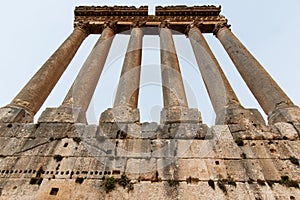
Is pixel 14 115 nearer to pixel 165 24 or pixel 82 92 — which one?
pixel 82 92

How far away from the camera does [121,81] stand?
1158 cm

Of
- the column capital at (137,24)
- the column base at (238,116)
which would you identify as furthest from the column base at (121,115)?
the column capital at (137,24)

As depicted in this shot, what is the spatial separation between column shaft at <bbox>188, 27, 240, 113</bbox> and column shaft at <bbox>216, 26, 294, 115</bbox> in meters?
0.96

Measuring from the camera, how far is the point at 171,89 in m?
10.9

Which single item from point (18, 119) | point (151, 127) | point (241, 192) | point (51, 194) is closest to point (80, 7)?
point (18, 119)

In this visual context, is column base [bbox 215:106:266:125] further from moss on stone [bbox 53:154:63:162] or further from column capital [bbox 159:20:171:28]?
column capital [bbox 159:20:171:28]

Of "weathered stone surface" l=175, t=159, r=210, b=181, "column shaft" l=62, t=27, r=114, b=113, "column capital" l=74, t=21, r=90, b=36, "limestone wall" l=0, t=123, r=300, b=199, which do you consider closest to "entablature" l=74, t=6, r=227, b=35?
"column capital" l=74, t=21, r=90, b=36

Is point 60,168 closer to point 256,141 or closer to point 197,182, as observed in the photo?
point 197,182

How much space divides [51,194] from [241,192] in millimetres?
4525

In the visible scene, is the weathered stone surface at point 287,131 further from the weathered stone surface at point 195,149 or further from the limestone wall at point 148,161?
the weathered stone surface at point 195,149

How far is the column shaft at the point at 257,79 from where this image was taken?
10.3 m

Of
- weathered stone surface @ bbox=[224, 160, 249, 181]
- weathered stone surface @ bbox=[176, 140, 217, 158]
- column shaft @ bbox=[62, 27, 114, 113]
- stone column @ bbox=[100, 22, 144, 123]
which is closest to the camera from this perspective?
weathered stone surface @ bbox=[224, 160, 249, 181]

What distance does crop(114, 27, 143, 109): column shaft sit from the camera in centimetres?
1029

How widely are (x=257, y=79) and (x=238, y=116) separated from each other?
3.27 m
